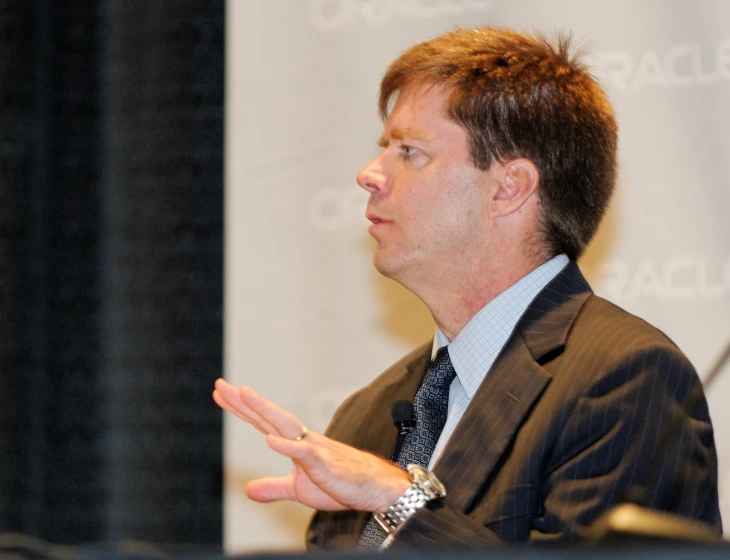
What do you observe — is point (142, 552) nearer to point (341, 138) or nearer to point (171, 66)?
point (341, 138)

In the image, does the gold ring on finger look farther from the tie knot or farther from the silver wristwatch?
the tie knot

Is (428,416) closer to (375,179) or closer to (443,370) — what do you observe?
(443,370)

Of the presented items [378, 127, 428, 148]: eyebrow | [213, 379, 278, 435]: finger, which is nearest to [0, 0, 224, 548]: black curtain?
[378, 127, 428, 148]: eyebrow

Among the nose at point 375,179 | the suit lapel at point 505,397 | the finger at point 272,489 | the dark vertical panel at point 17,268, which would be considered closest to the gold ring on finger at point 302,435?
the finger at point 272,489

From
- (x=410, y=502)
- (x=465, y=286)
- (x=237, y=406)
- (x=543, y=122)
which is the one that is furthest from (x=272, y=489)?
(x=543, y=122)

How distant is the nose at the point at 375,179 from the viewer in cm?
195

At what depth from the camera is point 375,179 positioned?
1958 mm

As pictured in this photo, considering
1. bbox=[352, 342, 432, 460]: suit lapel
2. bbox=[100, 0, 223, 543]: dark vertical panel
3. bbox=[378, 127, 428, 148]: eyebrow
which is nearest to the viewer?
bbox=[352, 342, 432, 460]: suit lapel

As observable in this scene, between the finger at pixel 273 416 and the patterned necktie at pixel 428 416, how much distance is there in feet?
1.07

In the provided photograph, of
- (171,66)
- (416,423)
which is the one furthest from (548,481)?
(171,66)

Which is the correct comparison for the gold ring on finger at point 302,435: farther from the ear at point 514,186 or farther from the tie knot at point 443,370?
the ear at point 514,186

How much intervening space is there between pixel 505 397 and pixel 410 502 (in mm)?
285

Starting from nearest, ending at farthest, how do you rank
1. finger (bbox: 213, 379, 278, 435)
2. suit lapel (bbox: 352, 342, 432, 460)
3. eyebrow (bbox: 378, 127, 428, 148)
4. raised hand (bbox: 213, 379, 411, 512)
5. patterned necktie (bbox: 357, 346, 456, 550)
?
raised hand (bbox: 213, 379, 411, 512)
finger (bbox: 213, 379, 278, 435)
patterned necktie (bbox: 357, 346, 456, 550)
suit lapel (bbox: 352, 342, 432, 460)
eyebrow (bbox: 378, 127, 428, 148)

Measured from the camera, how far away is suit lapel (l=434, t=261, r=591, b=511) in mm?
1521
